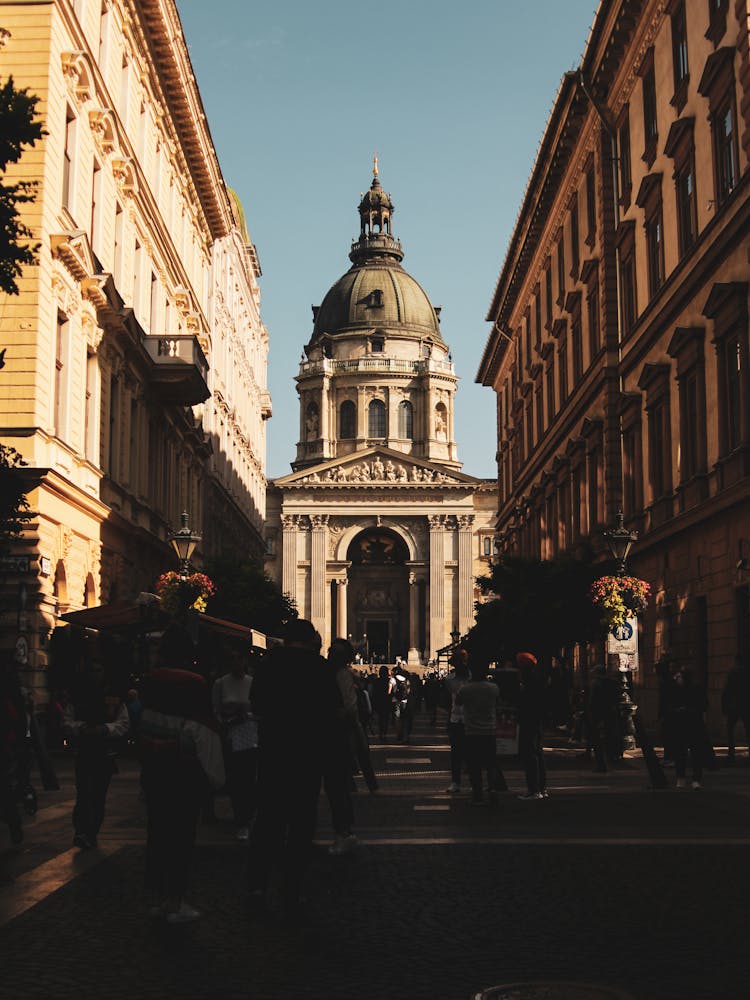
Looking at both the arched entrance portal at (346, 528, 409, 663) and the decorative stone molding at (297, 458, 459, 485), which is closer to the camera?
the decorative stone molding at (297, 458, 459, 485)

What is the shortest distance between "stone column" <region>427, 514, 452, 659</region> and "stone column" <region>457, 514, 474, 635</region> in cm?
125

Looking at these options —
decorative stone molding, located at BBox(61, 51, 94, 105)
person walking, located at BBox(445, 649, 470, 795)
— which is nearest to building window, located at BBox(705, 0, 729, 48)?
decorative stone molding, located at BBox(61, 51, 94, 105)

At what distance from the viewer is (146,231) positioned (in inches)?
1375

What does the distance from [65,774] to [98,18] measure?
627 inches

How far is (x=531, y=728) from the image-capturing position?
1664 centimetres

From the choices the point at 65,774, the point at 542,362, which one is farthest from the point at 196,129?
the point at 65,774

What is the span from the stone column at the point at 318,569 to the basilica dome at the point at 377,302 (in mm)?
23629

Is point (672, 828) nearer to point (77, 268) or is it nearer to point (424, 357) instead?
point (77, 268)

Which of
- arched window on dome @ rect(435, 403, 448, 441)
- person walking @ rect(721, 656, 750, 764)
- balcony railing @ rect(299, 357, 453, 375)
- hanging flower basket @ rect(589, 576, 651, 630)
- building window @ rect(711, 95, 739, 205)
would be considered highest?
balcony railing @ rect(299, 357, 453, 375)

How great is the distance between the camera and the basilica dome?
126375 mm

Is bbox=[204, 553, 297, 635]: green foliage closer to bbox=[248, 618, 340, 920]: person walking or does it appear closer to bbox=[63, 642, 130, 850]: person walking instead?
bbox=[63, 642, 130, 850]: person walking

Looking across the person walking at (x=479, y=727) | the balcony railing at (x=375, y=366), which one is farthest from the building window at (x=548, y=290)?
the balcony railing at (x=375, y=366)

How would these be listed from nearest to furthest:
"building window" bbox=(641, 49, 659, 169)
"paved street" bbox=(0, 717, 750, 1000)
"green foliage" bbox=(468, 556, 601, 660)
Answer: "paved street" bbox=(0, 717, 750, 1000) < "building window" bbox=(641, 49, 659, 169) < "green foliage" bbox=(468, 556, 601, 660)

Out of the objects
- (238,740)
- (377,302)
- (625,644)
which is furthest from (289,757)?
(377,302)
